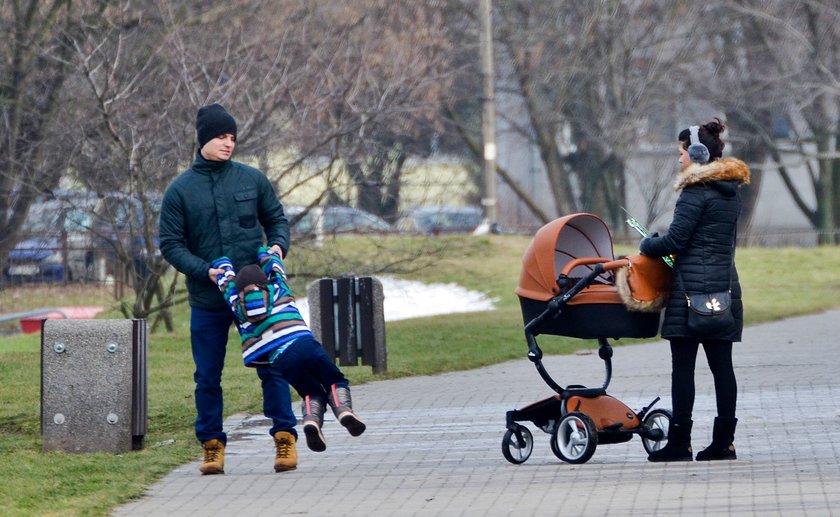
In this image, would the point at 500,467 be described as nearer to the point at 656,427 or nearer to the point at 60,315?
the point at 656,427

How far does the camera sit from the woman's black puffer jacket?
771 centimetres

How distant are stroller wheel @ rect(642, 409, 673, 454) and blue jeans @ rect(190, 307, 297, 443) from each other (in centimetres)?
191

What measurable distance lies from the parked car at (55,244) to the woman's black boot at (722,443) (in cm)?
850

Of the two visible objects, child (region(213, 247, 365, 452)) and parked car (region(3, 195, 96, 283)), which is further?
parked car (region(3, 195, 96, 283))

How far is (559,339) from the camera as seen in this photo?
52.3 ft

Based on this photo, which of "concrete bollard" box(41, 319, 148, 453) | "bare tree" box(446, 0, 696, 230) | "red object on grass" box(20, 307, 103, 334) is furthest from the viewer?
"bare tree" box(446, 0, 696, 230)

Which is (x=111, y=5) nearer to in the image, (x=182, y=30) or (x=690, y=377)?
(x=182, y=30)

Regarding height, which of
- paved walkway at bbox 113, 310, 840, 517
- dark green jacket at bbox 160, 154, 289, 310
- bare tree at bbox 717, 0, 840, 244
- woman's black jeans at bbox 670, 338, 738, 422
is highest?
bare tree at bbox 717, 0, 840, 244

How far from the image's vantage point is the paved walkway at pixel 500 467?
6.76 m

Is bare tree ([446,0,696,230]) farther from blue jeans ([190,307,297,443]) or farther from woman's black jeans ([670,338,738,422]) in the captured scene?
blue jeans ([190,307,297,443])

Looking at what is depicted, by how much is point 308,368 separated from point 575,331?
1440 millimetres

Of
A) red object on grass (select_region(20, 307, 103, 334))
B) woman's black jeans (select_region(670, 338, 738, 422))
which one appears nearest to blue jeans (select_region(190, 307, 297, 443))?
woman's black jeans (select_region(670, 338, 738, 422))

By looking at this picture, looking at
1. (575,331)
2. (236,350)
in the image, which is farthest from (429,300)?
(575,331)

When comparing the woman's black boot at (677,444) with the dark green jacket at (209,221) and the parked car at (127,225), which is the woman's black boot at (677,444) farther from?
the parked car at (127,225)
